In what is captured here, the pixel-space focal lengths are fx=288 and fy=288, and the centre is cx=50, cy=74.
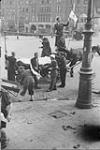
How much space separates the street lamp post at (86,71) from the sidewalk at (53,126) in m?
0.33

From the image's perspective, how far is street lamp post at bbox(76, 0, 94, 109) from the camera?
973 centimetres

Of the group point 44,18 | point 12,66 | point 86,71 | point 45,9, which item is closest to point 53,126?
point 86,71

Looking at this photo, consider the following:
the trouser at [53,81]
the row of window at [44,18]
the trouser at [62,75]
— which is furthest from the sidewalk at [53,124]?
the row of window at [44,18]

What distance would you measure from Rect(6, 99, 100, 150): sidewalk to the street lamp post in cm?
33

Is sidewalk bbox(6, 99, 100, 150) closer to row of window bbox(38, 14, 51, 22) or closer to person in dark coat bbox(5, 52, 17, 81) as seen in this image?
person in dark coat bbox(5, 52, 17, 81)

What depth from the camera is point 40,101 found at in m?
11.0

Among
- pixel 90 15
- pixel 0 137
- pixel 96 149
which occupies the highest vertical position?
pixel 90 15

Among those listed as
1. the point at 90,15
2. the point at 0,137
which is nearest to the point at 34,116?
the point at 0,137

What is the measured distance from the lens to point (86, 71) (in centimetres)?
988

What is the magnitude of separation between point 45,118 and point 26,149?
7.46 feet

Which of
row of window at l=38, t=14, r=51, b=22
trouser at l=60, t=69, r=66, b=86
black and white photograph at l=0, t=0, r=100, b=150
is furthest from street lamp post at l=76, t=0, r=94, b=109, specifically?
row of window at l=38, t=14, r=51, b=22

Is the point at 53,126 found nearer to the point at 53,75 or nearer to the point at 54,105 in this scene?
the point at 54,105

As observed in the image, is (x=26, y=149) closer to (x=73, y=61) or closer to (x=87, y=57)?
(x=87, y=57)

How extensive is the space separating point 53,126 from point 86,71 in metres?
2.48
